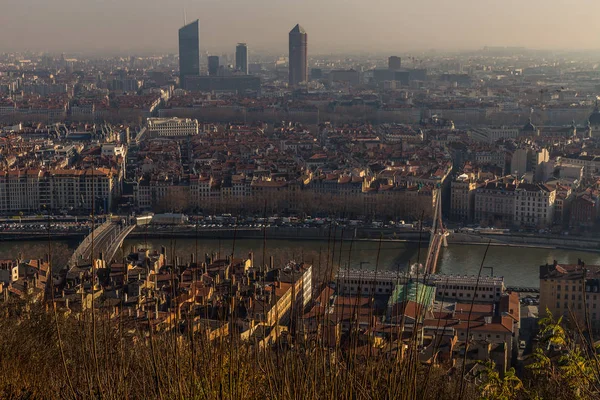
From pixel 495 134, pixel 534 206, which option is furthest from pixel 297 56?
pixel 534 206

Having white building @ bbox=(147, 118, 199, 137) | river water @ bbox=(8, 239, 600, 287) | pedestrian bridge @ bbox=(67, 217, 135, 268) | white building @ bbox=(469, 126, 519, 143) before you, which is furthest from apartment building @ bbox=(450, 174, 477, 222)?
white building @ bbox=(147, 118, 199, 137)

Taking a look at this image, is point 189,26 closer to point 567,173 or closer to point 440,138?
point 440,138

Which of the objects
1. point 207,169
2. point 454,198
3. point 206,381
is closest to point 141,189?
point 207,169

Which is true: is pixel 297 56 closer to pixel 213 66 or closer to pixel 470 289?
pixel 213 66

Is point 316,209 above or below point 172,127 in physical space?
below

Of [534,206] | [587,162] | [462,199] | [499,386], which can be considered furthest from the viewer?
[587,162]

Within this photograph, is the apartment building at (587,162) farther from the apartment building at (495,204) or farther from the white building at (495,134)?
the white building at (495,134)

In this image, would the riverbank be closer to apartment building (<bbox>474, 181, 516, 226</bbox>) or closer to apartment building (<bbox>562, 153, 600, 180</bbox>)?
A: apartment building (<bbox>474, 181, 516, 226</bbox>)
